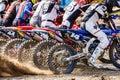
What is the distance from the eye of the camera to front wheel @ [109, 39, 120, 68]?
8648 mm

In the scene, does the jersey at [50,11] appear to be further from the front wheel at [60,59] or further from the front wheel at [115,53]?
the front wheel at [115,53]

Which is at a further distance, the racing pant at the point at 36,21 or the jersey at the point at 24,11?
the jersey at the point at 24,11

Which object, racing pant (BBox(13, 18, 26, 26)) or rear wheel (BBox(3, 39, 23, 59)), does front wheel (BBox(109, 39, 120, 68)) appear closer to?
rear wheel (BBox(3, 39, 23, 59))

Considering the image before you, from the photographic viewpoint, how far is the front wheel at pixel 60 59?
8008mm

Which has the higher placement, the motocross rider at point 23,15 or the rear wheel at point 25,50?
the motocross rider at point 23,15

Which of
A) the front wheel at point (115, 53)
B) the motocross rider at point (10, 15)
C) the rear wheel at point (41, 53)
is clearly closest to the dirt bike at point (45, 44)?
the rear wheel at point (41, 53)

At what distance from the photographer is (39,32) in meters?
8.60

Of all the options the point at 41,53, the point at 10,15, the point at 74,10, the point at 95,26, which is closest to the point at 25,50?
the point at 41,53

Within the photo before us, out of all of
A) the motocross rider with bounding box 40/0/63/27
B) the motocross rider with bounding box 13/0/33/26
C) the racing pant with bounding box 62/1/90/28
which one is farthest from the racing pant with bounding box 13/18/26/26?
the racing pant with bounding box 62/1/90/28

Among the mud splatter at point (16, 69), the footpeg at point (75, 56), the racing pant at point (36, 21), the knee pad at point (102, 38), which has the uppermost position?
the knee pad at point (102, 38)

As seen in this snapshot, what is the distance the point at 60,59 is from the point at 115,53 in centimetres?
132

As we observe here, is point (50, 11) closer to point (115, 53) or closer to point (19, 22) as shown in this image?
point (19, 22)

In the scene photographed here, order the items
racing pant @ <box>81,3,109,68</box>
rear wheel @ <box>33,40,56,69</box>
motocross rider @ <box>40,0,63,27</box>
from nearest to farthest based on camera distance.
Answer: rear wheel @ <box>33,40,56,69</box>, racing pant @ <box>81,3,109,68</box>, motocross rider @ <box>40,0,63,27</box>

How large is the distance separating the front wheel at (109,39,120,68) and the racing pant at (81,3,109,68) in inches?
13.5
